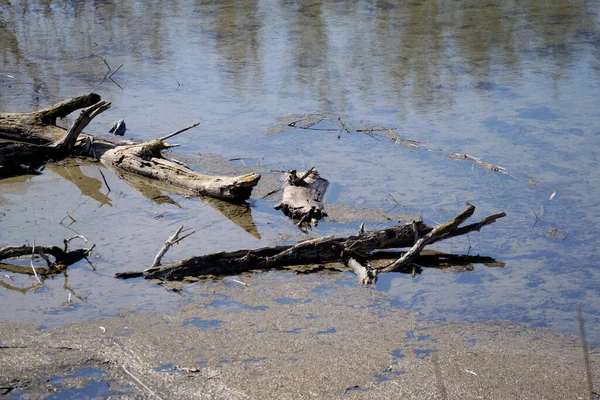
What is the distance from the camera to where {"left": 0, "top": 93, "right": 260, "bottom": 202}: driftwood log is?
242 inches

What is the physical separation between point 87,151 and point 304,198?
2.26 metres

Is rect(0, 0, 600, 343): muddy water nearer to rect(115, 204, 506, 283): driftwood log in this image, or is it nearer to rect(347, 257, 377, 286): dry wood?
rect(347, 257, 377, 286): dry wood

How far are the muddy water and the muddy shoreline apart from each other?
24 centimetres

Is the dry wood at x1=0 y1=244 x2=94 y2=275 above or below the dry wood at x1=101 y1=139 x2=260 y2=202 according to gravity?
above

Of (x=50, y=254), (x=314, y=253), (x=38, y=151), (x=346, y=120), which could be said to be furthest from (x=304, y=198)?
(x=38, y=151)

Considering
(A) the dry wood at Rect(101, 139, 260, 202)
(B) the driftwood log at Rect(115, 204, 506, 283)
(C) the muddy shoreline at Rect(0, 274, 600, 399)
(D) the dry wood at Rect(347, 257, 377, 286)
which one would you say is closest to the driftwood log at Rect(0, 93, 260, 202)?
(A) the dry wood at Rect(101, 139, 260, 202)

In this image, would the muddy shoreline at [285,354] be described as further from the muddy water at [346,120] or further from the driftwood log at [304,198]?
the driftwood log at [304,198]

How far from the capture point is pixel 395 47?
→ 34.0 ft

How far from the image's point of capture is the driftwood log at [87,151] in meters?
6.14

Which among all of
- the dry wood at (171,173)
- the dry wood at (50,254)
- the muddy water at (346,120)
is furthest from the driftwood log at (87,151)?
the dry wood at (50,254)

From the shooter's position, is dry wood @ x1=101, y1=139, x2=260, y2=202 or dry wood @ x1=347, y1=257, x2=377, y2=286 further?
dry wood @ x1=101, y1=139, x2=260, y2=202

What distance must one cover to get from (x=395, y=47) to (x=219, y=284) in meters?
6.42

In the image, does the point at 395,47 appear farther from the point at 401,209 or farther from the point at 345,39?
the point at 401,209

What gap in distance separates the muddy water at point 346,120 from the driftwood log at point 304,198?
0.11 meters
